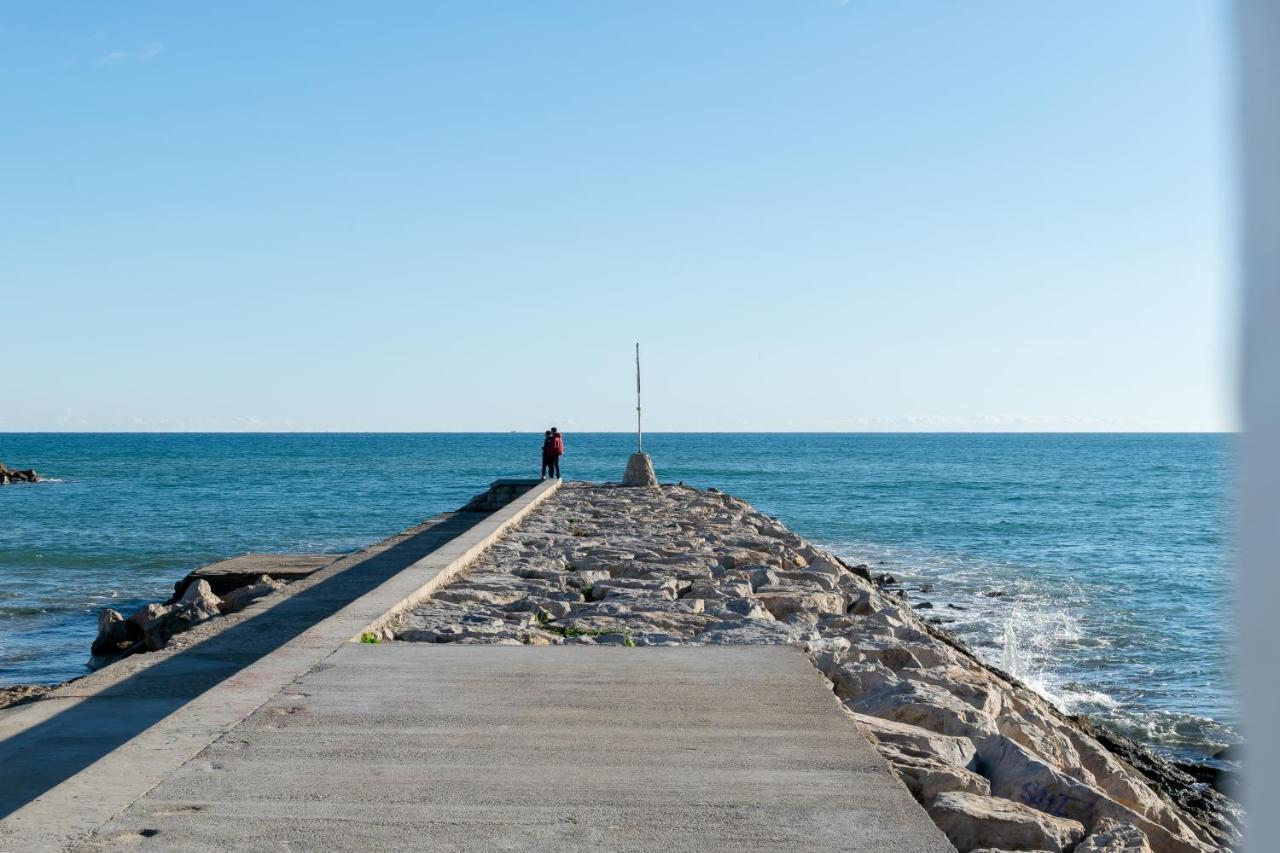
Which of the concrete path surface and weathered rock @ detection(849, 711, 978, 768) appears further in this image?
weathered rock @ detection(849, 711, 978, 768)

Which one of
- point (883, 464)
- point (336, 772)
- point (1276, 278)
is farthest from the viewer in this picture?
point (883, 464)

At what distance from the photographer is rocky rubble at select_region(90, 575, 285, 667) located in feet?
32.9

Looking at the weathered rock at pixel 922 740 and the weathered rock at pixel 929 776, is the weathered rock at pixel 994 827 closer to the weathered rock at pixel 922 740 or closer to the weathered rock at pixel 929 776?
the weathered rock at pixel 929 776

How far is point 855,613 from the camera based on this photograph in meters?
8.49

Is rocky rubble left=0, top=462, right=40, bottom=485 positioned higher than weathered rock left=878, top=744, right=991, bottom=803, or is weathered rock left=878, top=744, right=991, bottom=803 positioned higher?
weathered rock left=878, top=744, right=991, bottom=803

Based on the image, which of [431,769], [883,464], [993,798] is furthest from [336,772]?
[883,464]

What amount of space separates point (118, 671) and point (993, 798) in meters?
4.47

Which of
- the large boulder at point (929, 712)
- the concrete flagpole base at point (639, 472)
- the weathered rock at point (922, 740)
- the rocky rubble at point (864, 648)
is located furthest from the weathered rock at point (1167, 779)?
the concrete flagpole base at point (639, 472)

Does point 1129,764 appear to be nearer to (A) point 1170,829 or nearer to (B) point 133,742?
(A) point 1170,829

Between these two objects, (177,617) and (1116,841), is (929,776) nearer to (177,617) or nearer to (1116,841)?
(1116,841)

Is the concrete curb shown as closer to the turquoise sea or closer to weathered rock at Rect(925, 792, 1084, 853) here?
weathered rock at Rect(925, 792, 1084, 853)

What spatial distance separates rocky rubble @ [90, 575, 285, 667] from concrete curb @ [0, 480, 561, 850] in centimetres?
365

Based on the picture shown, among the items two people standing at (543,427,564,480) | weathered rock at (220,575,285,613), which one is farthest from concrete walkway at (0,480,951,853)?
two people standing at (543,427,564,480)

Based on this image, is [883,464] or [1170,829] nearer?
[1170,829]
